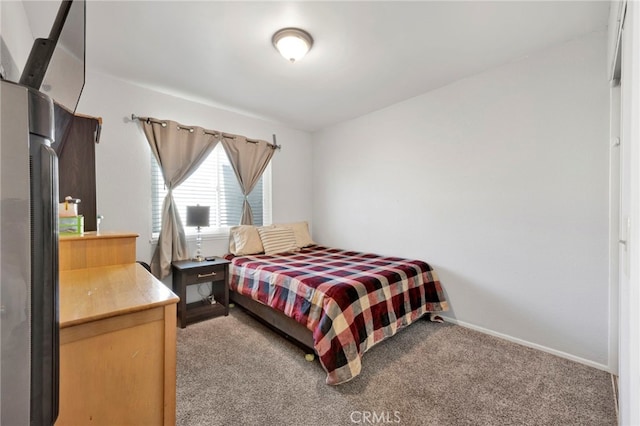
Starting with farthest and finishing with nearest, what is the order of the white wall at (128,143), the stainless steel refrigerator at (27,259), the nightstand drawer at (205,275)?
the nightstand drawer at (205,275) → the white wall at (128,143) → the stainless steel refrigerator at (27,259)

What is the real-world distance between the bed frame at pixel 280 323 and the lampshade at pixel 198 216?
0.97 m

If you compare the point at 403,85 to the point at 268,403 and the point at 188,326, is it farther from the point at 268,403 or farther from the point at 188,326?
the point at 188,326

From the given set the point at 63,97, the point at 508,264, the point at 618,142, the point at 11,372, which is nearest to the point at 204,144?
the point at 63,97

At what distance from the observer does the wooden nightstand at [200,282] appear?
2.65 meters

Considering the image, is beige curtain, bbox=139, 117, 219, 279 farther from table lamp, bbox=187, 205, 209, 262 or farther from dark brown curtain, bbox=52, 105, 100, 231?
dark brown curtain, bbox=52, 105, 100, 231

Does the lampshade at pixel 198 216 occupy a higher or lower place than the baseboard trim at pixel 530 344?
higher

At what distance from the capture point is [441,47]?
7.04 feet

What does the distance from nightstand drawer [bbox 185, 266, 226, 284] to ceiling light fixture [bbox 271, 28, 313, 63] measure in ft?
7.46

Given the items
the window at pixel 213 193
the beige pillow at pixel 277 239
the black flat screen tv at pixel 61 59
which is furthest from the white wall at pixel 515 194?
the black flat screen tv at pixel 61 59

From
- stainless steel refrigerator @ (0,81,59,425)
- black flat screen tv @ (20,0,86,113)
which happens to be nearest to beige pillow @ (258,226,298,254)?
black flat screen tv @ (20,0,86,113)

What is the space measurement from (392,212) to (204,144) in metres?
2.53

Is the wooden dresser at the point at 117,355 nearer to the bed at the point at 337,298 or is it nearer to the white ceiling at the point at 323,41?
the bed at the point at 337,298

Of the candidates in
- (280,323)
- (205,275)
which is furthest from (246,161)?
(280,323)

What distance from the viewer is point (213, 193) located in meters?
3.44
